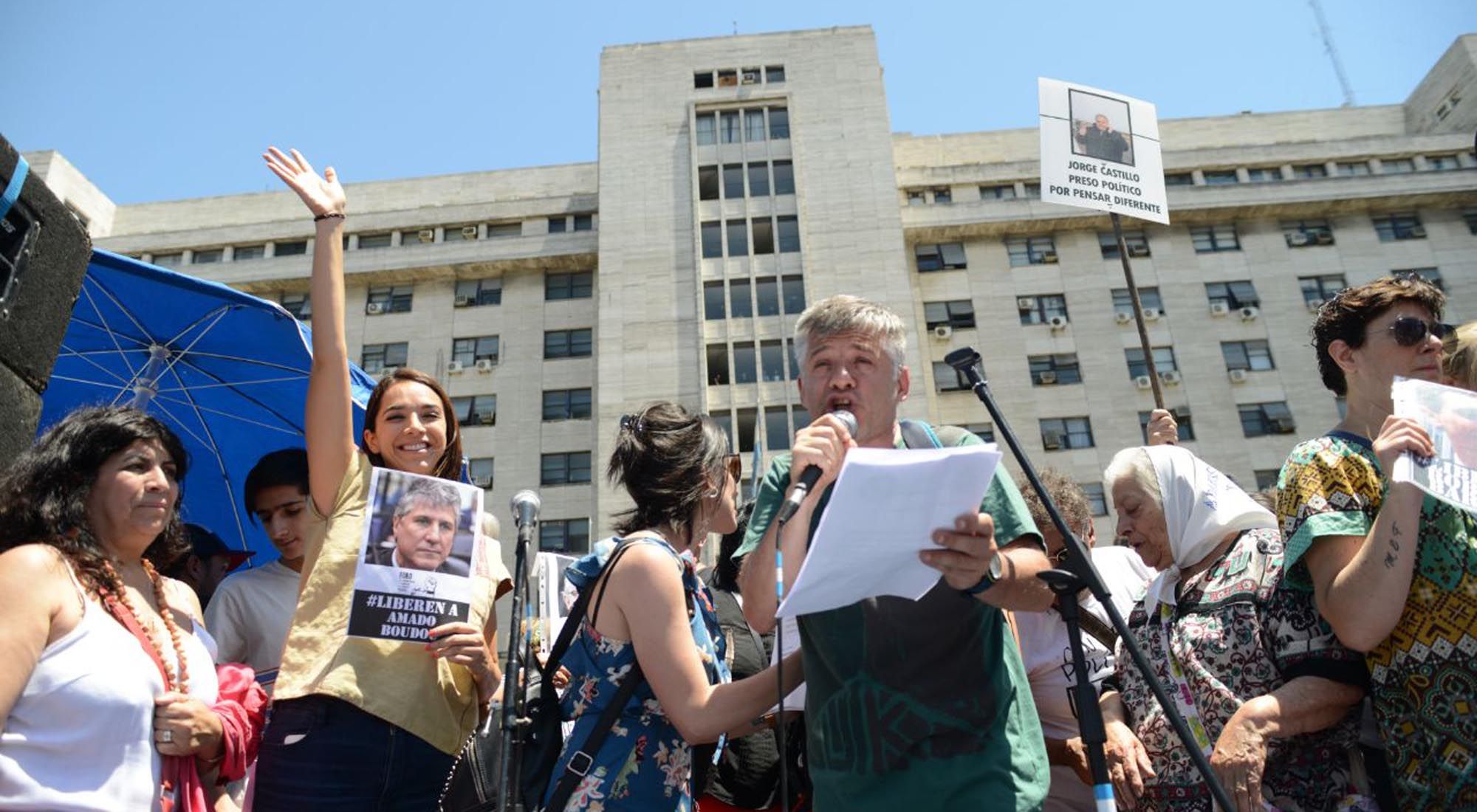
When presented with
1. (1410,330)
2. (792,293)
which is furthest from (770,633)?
(792,293)

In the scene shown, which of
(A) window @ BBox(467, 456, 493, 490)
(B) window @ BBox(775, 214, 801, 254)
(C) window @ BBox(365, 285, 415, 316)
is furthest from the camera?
(C) window @ BBox(365, 285, 415, 316)

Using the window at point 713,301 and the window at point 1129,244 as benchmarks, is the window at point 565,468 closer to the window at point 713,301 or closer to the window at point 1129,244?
the window at point 713,301

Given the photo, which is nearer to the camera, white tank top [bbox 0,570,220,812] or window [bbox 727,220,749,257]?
white tank top [bbox 0,570,220,812]

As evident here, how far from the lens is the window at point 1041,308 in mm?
35656

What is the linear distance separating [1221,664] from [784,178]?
3540 centimetres

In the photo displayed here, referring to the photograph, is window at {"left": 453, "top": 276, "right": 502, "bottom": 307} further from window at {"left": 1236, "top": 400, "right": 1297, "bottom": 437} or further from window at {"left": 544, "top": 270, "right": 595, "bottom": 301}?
window at {"left": 1236, "top": 400, "right": 1297, "bottom": 437}

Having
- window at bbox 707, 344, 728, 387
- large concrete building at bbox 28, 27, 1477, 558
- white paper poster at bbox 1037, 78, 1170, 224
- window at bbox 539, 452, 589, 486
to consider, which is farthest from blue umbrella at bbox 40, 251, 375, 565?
window at bbox 707, 344, 728, 387

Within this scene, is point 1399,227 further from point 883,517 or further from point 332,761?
point 332,761

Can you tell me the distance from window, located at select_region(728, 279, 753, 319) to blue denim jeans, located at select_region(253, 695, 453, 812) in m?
32.2

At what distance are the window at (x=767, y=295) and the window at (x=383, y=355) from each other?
1433 cm

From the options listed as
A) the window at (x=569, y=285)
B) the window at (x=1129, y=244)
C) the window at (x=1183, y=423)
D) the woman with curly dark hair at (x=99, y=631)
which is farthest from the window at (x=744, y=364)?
the woman with curly dark hair at (x=99, y=631)

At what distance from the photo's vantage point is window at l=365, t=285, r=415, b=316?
37562 mm

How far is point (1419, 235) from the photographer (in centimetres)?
3647

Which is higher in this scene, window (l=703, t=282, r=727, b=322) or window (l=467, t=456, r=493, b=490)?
window (l=703, t=282, r=727, b=322)
